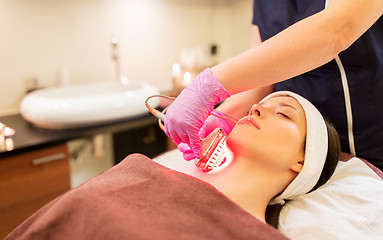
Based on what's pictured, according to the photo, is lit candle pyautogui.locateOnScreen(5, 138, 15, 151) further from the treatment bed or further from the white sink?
the treatment bed

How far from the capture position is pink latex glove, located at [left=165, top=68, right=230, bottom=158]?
87 centimetres

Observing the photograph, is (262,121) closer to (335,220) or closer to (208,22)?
(335,220)

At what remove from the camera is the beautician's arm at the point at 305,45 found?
2.56 ft

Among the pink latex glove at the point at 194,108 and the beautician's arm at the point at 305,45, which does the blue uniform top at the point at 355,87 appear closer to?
the beautician's arm at the point at 305,45

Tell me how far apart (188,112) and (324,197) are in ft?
1.65

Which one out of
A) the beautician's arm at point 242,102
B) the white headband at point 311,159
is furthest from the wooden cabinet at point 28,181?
the white headband at point 311,159

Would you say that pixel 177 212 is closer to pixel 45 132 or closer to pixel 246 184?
pixel 246 184

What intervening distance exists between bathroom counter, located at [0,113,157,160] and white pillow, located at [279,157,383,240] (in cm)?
97

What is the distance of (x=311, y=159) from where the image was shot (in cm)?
100

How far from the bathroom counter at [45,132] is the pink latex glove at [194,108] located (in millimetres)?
799

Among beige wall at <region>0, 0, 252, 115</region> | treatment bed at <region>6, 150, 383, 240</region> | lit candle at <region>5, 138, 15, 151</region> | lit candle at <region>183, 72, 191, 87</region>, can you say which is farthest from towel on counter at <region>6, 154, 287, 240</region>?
lit candle at <region>183, 72, 191, 87</region>

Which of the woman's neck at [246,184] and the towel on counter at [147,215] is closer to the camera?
the towel on counter at [147,215]

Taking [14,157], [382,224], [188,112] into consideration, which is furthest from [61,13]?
[382,224]

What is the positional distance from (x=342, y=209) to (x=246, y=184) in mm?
288
